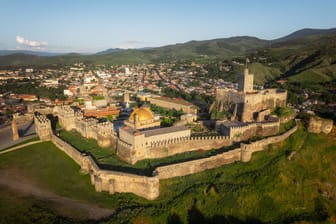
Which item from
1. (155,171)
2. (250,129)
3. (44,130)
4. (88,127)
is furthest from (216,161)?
(44,130)

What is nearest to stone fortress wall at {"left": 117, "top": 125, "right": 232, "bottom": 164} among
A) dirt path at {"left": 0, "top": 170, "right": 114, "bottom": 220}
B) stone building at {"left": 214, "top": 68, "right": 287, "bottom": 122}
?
stone building at {"left": 214, "top": 68, "right": 287, "bottom": 122}

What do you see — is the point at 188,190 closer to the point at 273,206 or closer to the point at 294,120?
the point at 273,206

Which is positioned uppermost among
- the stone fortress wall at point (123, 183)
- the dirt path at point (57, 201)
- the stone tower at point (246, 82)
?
the stone tower at point (246, 82)

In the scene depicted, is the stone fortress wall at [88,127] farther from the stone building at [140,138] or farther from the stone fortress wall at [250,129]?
the stone fortress wall at [250,129]

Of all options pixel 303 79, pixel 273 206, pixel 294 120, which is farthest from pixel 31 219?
pixel 303 79

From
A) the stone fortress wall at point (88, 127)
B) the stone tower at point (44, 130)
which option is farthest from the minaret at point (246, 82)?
the stone tower at point (44, 130)

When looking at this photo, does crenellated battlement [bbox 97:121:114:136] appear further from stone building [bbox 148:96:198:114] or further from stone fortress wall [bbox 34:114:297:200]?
stone building [bbox 148:96:198:114]

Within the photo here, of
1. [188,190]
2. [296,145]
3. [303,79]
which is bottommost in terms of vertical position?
[188,190]
